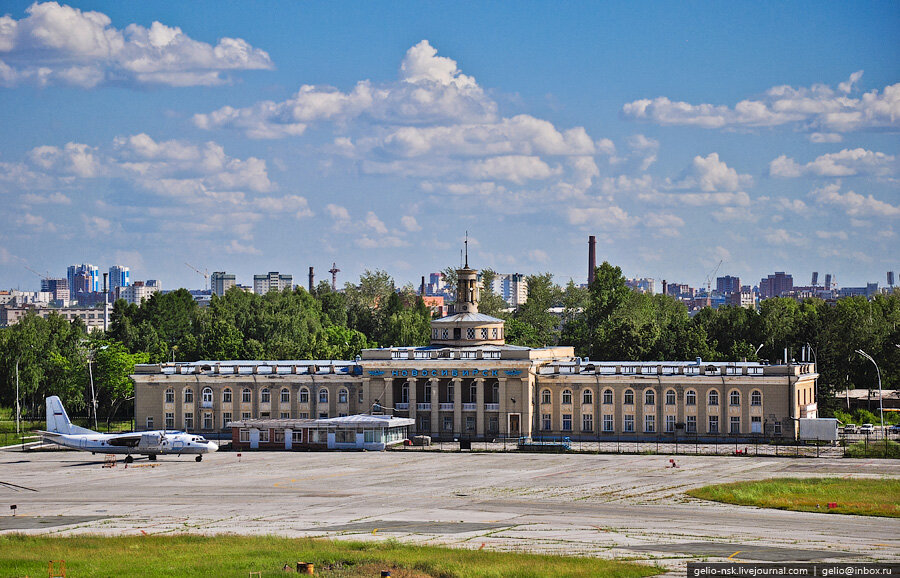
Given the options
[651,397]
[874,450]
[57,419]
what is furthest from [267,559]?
[651,397]

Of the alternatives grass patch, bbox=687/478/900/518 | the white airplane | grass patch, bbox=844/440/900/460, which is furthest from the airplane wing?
grass patch, bbox=844/440/900/460

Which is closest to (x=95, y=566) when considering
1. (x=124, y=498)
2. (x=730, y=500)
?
(x=124, y=498)

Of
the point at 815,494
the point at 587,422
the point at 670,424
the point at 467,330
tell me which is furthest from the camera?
the point at 467,330

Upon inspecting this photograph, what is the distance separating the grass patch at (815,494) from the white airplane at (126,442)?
170 ft

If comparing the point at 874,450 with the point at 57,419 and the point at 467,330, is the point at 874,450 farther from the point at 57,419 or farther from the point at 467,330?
the point at 57,419

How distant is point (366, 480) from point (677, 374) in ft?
165

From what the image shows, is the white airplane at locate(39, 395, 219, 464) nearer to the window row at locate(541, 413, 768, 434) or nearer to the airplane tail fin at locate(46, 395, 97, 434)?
the airplane tail fin at locate(46, 395, 97, 434)

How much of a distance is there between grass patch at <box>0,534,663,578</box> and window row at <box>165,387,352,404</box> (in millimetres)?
73326

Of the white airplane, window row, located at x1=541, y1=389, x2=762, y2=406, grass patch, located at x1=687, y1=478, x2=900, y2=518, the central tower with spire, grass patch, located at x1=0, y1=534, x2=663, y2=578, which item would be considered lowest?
grass patch, located at x1=0, y1=534, x2=663, y2=578

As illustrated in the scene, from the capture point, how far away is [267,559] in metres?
64.2

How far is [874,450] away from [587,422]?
108 feet

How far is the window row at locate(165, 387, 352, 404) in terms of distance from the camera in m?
145

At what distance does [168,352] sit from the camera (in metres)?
191

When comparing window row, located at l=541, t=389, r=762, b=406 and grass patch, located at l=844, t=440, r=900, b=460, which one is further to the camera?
window row, located at l=541, t=389, r=762, b=406
